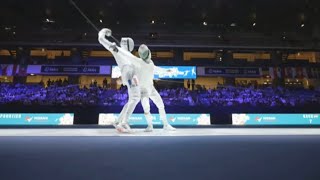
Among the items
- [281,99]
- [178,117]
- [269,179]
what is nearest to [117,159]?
[269,179]

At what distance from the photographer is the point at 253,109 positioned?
8734 millimetres

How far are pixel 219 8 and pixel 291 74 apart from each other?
551 centimetres

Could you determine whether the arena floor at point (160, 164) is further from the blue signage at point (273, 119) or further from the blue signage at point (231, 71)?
the blue signage at point (231, 71)

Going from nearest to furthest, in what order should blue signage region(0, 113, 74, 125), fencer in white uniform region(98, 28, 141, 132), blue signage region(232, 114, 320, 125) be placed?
fencer in white uniform region(98, 28, 141, 132) → blue signage region(0, 113, 74, 125) → blue signage region(232, 114, 320, 125)

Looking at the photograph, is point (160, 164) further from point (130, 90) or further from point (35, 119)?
point (35, 119)

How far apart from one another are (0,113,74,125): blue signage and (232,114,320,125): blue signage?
575 cm

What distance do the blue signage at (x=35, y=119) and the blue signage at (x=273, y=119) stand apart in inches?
226

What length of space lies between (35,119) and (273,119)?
814 cm

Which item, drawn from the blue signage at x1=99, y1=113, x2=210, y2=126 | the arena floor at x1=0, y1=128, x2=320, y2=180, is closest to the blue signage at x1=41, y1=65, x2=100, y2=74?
the blue signage at x1=99, y1=113, x2=210, y2=126

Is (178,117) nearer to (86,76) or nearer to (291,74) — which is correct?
(86,76)

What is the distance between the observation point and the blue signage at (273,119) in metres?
8.44

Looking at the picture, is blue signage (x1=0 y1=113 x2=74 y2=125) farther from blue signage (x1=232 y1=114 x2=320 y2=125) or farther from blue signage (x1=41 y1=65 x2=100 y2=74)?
blue signage (x1=232 y1=114 x2=320 y2=125)

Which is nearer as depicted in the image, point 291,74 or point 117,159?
A: point 117,159

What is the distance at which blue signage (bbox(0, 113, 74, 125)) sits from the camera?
311 inches
